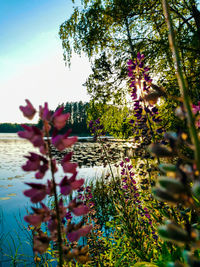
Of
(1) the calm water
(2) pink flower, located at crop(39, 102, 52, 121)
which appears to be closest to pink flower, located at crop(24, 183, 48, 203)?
(2) pink flower, located at crop(39, 102, 52, 121)

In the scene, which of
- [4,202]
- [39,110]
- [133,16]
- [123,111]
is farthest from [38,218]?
[4,202]

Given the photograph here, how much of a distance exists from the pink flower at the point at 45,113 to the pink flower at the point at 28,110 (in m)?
0.03

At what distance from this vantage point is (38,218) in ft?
1.72

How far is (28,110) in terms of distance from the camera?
0.58 m

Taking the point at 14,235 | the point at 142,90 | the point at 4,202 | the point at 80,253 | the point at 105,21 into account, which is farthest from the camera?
the point at 4,202

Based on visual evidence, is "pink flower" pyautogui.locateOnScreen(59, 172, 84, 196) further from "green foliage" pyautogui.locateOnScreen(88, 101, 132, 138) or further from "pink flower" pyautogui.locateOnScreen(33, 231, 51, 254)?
"green foliage" pyautogui.locateOnScreen(88, 101, 132, 138)

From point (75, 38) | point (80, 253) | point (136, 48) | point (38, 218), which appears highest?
point (75, 38)

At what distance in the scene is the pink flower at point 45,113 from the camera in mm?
554

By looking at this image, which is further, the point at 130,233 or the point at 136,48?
the point at 136,48

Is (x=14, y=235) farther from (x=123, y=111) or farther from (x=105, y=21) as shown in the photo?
(x=105, y=21)

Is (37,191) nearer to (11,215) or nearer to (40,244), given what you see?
(40,244)

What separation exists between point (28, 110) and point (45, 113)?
0.07 m

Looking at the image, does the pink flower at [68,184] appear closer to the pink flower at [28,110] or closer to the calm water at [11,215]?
the pink flower at [28,110]

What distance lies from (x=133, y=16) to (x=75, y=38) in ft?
7.07
